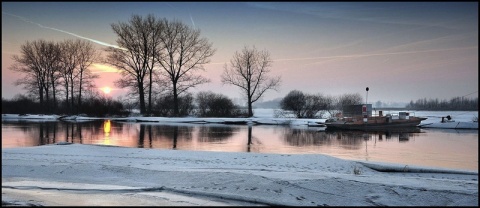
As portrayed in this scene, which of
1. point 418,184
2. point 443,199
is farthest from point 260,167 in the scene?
point 443,199

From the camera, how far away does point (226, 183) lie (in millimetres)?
8836

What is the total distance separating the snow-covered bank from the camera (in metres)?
7.57

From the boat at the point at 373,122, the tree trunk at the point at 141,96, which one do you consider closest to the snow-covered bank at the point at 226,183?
the boat at the point at 373,122

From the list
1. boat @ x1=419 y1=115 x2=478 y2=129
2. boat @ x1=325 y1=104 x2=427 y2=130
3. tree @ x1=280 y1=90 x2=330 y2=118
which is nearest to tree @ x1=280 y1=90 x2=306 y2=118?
tree @ x1=280 y1=90 x2=330 y2=118

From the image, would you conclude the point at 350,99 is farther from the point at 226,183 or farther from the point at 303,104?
the point at 226,183

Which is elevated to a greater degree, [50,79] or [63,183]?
→ [50,79]

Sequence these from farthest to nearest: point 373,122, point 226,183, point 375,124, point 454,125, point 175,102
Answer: point 175,102 → point 454,125 → point 373,122 → point 375,124 → point 226,183

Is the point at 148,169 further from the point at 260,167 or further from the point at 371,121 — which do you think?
the point at 371,121

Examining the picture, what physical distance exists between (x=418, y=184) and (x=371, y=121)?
1089 inches

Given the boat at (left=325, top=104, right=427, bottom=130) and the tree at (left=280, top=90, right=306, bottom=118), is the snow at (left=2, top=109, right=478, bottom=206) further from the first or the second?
the tree at (left=280, top=90, right=306, bottom=118)

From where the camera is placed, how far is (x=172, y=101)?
53625 mm

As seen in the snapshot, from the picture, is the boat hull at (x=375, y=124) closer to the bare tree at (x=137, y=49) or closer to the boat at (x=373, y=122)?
the boat at (x=373, y=122)

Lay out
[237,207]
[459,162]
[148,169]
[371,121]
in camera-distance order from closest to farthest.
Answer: [237,207] → [148,169] → [459,162] → [371,121]

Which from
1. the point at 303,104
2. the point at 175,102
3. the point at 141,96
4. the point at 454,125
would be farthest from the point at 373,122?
the point at 141,96
